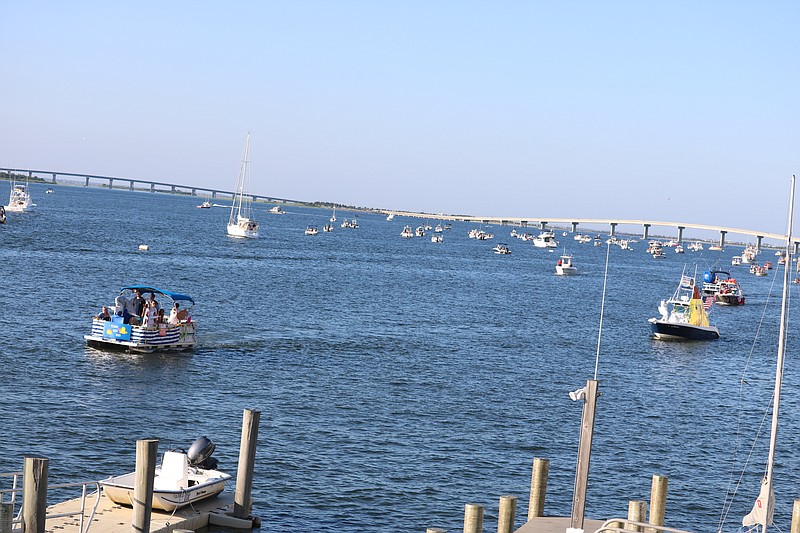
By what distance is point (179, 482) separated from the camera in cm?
2250

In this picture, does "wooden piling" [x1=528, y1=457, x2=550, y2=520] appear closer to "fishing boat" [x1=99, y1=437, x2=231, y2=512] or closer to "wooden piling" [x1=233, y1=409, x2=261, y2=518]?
"wooden piling" [x1=233, y1=409, x2=261, y2=518]

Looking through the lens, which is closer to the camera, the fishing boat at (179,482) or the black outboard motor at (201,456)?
the fishing boat at (179,482)

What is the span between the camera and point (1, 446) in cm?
2923

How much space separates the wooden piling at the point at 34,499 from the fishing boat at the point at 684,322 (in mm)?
55175

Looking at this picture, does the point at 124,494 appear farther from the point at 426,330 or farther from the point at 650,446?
the point at 426,330

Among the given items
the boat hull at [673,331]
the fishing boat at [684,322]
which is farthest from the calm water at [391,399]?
the fishing boat at [684,322]

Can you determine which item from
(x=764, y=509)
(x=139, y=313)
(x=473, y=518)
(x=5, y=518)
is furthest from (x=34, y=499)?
(x=139, y=313)

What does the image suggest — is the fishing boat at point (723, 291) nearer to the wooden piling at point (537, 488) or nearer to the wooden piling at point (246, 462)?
the wooden piling at point (537, 488)

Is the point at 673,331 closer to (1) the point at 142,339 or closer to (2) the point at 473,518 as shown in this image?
(1) the point at 142,339

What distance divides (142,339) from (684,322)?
37847mm

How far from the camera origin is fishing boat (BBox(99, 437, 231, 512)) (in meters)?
21.5

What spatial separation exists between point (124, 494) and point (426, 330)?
139ft

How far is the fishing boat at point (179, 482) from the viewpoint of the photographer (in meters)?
21.5

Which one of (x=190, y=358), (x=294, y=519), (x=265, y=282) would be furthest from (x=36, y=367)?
(x=265, y=282)
